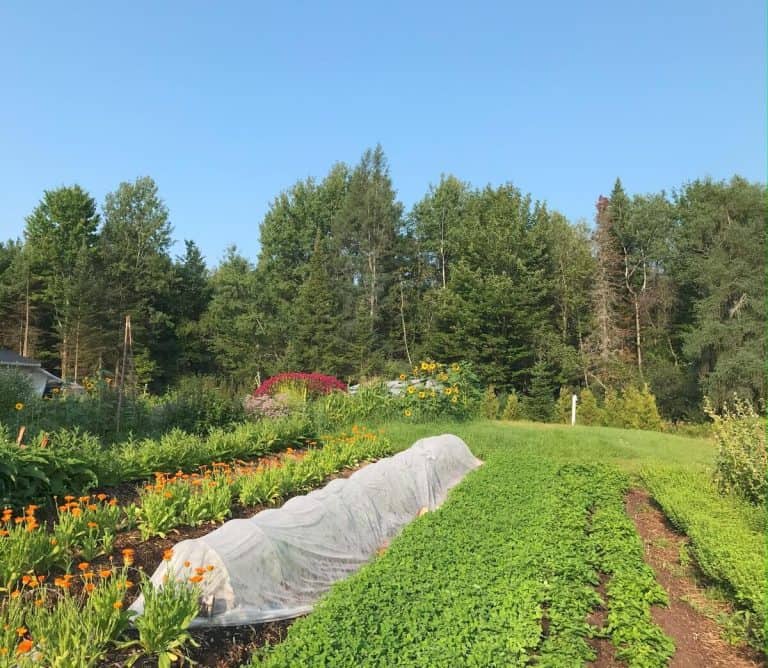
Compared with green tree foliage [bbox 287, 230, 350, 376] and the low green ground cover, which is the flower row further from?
green tree foliage [bbox 287, 230, 350, 376]

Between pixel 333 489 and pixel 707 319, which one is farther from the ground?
pixel 707 319

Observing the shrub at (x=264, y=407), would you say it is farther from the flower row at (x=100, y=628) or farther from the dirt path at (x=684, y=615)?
the flower row at (x=100, y=628)

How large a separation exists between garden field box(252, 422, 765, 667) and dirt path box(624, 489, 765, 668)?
14mm

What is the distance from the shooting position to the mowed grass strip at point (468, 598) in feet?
9.06

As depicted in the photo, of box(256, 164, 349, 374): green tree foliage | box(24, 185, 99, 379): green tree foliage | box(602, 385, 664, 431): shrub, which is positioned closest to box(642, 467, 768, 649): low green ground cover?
box(602, 385, 664, 431): shrub

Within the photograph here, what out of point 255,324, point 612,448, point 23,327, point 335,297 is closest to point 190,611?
point 612,448

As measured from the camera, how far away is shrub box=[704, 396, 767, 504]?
5941 millimetres

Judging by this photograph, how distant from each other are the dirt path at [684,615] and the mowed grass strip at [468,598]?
294 mm

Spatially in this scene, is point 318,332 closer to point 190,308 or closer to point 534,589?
point 190,308

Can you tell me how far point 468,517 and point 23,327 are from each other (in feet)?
104

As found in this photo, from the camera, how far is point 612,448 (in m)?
10.0

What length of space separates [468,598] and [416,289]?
2685 cm

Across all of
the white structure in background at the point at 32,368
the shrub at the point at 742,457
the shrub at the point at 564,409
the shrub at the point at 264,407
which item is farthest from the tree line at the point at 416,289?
the shrub at the point at 742,457

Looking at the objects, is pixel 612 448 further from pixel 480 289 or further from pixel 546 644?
pixel 480 289
